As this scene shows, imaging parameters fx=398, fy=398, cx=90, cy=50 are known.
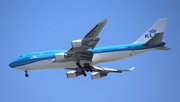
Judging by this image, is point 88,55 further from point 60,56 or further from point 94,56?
point 60,56

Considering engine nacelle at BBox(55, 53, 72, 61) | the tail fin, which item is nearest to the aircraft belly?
the tail fin

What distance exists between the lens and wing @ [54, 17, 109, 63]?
45062 millimetres

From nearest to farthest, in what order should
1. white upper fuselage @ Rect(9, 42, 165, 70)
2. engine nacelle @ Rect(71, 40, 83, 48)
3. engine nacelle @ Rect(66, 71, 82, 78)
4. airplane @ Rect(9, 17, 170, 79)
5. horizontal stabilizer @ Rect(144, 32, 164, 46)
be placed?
1. engine nacelle @ Rect(71, 40, 83, 48)
2. horizontal stabilizer @ Rect(144, 32, 164, 46)
3. airplane @ Rect(9, 17, 170, 79)
4. white upper fuselage @ Rect(9, 42, 165, 70)
5. engine nacelle @ Rect(66, 71, 82, 78)

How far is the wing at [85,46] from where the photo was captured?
45062mm

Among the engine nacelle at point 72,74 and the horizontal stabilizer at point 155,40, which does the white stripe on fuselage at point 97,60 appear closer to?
the horizontal stabilizer at point 155,40

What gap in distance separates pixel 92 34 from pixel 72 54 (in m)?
5.94

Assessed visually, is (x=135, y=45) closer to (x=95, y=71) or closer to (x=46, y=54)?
(x=95, y=71)

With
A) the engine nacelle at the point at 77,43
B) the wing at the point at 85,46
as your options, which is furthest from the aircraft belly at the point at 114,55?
the engine nacelle at the point at 77,43

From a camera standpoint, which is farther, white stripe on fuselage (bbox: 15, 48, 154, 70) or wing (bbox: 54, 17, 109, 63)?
white stripe on fuselage (bbox: 15, 48, 154, 70)

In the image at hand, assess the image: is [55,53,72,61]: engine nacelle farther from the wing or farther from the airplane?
the wing

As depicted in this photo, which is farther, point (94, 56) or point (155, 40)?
point (94, 56)

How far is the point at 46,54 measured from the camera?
173 ft

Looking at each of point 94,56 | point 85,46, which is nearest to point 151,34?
point 94,56

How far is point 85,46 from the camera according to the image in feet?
158
